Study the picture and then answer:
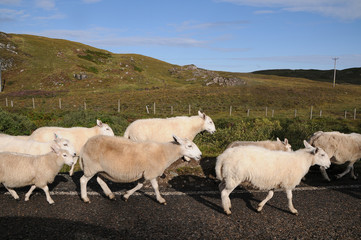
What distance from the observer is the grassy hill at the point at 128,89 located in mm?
44834

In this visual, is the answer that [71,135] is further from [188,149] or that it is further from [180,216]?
[180,216]

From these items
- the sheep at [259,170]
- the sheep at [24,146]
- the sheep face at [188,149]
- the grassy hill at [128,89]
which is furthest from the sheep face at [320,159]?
the grassy hill at [128,89]

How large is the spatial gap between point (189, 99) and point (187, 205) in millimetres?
45478

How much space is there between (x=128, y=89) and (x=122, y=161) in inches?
2412

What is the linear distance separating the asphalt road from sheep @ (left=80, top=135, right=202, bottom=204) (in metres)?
0.56

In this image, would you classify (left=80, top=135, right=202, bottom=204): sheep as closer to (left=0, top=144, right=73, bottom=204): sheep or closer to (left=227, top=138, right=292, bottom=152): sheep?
(left=0, top=144, right=73, bottom=204): sheep

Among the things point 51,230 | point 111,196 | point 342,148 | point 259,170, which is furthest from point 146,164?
point 342,148

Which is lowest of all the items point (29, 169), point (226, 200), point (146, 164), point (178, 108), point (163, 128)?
point (178, 108)

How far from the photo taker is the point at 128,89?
66.7 metres

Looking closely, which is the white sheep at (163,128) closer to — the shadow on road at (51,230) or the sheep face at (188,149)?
the sheep face at (188,149)

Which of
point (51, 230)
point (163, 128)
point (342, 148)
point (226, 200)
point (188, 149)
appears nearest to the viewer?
point (51, 230)

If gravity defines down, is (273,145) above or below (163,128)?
below

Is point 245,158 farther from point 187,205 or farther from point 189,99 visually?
point 189,99

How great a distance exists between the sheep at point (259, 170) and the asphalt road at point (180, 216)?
19.4 inches
